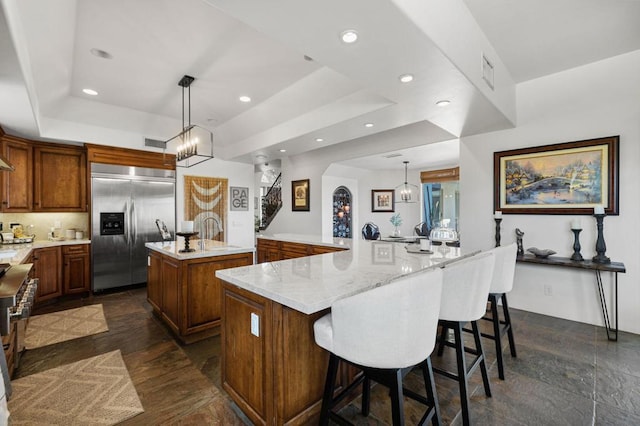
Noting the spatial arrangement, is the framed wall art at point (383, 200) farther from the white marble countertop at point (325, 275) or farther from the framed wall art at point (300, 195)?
the white marble countertop at point (325, 275)

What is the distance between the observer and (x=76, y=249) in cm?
449

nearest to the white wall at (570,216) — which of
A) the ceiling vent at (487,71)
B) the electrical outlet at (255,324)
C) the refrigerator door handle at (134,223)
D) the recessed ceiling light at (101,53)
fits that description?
the ceiling vent at (487,71)

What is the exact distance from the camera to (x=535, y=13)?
2.38m

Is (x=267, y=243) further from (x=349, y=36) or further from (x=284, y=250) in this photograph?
(x=349, y=36)

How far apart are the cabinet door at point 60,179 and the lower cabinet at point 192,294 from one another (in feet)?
8.40

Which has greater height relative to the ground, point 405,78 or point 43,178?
point 405,78

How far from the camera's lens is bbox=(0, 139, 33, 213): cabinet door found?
13.0 feet

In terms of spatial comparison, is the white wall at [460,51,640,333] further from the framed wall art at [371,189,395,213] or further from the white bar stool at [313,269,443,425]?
the framed wall art at [371,189,395,213]

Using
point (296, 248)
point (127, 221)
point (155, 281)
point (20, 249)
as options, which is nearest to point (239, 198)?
point (127, 221)

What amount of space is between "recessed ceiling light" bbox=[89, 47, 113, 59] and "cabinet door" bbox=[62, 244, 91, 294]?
116 inches

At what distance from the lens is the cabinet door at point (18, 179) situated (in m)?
3.96

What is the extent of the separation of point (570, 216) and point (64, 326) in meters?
5.94

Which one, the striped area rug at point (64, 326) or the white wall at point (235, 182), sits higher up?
the white wall at point (235, 182)

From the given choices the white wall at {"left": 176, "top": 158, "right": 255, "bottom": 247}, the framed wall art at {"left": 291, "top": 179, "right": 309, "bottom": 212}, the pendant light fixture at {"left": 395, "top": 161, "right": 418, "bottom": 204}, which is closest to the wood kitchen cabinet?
the white wall at {"left": 176, "top": 158, "right": 255, "bottom": 247}
